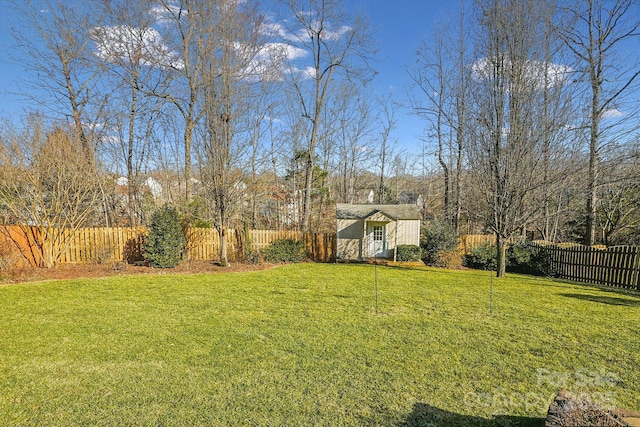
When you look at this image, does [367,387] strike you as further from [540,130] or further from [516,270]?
[516,270]

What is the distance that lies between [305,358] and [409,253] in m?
12.1

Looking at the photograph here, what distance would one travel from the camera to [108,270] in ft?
32.6

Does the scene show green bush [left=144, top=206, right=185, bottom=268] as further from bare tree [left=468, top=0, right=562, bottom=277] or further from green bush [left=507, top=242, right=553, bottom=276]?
green bush [left=507, top=242, right=553, bottom=276]

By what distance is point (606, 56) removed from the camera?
12.2 meters

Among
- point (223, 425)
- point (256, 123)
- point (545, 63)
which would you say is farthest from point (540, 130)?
point (256, 123)

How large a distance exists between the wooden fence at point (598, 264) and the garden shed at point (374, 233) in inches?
235

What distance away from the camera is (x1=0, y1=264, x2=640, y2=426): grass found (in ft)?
9.12

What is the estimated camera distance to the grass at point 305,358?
9.12 ft

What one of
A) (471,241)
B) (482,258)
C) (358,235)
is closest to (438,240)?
(482,258)

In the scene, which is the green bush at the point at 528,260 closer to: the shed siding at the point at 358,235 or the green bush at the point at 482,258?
the green bush at the point at 482,258

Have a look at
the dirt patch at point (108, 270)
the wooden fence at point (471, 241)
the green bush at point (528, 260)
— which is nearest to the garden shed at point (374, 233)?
the wooden fence at point (471, 241)

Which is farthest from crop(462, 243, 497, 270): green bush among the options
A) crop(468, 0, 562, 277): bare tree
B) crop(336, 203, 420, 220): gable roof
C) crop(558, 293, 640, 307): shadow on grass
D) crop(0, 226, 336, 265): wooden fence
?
crop(0, 226, 336, 265): wooden fence

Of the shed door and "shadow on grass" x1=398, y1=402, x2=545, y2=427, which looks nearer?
"shadow on grass" x1=398, y1=402, x2=545, y2=427

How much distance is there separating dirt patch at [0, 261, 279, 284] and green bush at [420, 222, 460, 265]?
24.0ft
